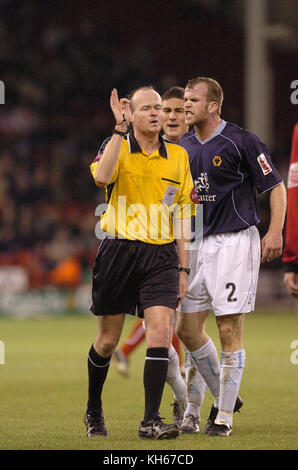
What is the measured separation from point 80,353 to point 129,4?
13.5 metres

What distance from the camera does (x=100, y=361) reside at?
600cm

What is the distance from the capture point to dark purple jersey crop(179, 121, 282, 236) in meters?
6.12

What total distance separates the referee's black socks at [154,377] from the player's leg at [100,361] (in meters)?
0.31

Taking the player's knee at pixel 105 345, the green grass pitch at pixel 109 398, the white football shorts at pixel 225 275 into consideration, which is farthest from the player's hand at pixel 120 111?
the green grass pitch at pixel 109 398

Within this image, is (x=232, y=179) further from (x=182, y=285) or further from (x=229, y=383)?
(x=229, y=383)

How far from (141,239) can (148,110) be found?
0.79m

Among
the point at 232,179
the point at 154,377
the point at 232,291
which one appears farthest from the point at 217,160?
the point at 154,377

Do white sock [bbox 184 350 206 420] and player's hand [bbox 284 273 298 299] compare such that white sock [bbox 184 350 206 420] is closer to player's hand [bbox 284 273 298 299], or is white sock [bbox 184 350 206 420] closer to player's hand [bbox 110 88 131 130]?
player's hand [bbox 110 88 131 130]

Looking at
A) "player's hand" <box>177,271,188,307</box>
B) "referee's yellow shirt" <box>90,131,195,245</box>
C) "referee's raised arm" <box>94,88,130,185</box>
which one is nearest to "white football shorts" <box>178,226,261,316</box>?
"player's hand" <box>177,271,188,307</box>

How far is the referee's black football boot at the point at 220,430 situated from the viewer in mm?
5918

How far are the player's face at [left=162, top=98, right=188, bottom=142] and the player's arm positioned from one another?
1.17m

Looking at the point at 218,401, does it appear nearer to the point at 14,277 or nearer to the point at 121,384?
the point at 121,384

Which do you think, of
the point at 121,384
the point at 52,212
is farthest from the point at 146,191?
the point at 52,212

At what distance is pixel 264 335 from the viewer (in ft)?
45.6
